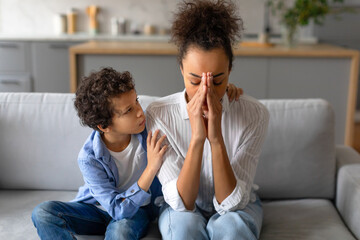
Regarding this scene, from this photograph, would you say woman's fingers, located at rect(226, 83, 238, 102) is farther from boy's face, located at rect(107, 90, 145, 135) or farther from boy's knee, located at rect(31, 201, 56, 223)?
boy's knee, located at rect(31, 201, 56, 223)

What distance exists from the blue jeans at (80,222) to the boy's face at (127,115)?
0.31 meters

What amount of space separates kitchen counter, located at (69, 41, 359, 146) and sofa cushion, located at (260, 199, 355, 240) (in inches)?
64.9

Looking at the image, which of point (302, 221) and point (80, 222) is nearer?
point (80, 222)

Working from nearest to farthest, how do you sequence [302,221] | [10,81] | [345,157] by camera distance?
[302,221] → [345,157] → [10,81]

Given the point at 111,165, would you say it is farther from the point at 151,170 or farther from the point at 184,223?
the point at 184,223

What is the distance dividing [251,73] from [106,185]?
6.97 feet

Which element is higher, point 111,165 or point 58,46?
point 58,46

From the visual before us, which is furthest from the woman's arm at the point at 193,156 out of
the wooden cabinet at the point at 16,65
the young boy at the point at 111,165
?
the wooden cabinet at the point at 16,65

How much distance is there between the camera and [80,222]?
1.59 meters

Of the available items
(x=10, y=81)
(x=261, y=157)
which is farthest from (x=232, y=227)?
(x=10, y=81)

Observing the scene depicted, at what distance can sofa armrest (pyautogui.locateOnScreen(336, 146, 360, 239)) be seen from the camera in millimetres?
1681

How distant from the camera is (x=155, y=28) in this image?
5.14m

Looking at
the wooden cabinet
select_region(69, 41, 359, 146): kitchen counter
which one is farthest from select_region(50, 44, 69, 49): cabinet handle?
select_region(69, 41, 359, 146): kitchen counter

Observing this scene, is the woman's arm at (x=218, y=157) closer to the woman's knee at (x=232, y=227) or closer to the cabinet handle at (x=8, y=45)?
the woman's knee at (x=232, y=227)
